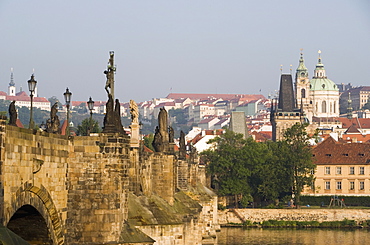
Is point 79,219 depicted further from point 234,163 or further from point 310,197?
point 310,197

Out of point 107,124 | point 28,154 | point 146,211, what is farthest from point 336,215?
point 28,154

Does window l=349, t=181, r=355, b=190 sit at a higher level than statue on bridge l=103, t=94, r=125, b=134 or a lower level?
lower

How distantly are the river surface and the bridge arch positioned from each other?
4897 cm

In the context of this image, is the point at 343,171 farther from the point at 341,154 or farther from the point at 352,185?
the point at 341,154

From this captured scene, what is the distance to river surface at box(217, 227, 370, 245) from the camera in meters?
79.3

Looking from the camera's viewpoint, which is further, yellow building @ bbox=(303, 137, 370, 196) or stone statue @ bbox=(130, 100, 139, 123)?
yellow building @ bbox=(303, 137, 370, 196)

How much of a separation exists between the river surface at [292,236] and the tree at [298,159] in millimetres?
11568

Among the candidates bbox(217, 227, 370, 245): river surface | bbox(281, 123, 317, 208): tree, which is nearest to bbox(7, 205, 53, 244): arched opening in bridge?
bbox(217, 227, 370, 245): river surface

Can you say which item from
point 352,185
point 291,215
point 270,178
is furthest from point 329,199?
point 291,215

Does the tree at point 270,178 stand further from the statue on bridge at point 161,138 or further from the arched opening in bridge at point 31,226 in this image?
the arched opening in bridge at point 31,226

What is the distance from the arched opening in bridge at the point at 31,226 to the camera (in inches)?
1001

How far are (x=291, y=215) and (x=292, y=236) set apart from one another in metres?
11.6

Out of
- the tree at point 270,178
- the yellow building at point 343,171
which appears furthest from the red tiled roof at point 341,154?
the tree at point 270,178

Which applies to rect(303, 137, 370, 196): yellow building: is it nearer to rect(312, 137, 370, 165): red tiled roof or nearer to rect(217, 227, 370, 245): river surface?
rect(312, 137, 370, 165): red tiled roof
